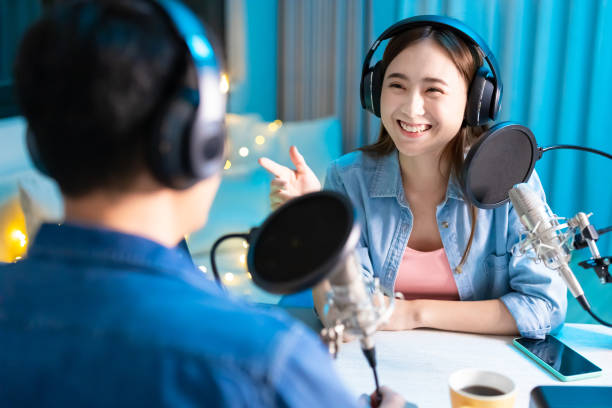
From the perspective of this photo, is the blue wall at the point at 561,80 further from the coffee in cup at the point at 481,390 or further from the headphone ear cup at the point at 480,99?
the coffee in cup at the point at 481,390

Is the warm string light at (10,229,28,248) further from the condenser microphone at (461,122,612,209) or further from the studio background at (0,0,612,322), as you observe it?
the condenser microphone at (461,122,612,209)

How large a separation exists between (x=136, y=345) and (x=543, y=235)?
25.2 inches

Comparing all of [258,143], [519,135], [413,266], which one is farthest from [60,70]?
[258,143]

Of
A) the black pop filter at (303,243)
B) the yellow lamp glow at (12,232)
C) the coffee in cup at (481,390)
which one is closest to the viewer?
the black pop filter at (303,243)

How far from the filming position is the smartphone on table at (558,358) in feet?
3.15

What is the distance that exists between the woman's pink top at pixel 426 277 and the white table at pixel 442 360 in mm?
212

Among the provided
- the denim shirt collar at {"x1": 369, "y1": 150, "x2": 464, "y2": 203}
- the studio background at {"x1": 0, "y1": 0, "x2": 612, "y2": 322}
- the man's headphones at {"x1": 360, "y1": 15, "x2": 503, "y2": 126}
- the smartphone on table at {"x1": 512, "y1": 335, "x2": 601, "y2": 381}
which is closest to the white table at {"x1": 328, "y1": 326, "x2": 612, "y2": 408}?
the smartphone on table at {"x1": 512, "y1": 335, "x2": 601, "y2": 381}

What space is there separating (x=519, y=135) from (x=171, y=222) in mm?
700

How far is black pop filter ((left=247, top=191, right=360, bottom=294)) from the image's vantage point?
0.53m

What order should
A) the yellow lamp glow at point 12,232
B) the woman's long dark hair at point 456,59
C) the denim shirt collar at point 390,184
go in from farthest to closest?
the yellow lamp glow at point 12,232 → the denim shirt collar at point 390,184 → the woman's long dark hair at point 456,59

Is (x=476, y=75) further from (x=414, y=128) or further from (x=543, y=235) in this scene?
(x=543, y=235)

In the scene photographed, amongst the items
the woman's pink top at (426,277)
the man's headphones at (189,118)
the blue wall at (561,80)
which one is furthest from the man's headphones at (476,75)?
the blue wall at (561,80)

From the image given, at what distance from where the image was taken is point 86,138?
0.45 metres

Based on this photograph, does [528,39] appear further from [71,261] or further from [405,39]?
[71,261]
